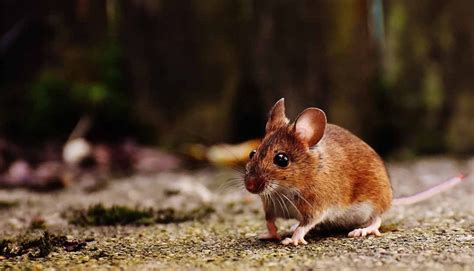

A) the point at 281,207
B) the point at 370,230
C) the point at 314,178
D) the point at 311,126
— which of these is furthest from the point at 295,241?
the point at 311,126

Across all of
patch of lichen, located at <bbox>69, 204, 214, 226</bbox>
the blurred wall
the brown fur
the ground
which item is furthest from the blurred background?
the brown fur

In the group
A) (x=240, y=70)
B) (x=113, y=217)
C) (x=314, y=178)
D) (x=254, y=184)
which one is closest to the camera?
(x=254, y=184)

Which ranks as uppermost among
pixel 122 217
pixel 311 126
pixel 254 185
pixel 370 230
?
pixel 311 126

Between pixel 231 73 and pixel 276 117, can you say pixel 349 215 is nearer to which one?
pixel 276 117

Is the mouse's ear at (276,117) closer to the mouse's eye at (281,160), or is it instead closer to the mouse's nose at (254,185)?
the mouse's eye at (281,160)

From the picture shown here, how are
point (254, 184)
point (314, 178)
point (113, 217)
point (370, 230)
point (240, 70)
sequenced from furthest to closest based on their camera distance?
1. point (240, 70)
2. point (113, 217)
3. point (370, 230)
4. point (314, 178)
5. point (254, 184)

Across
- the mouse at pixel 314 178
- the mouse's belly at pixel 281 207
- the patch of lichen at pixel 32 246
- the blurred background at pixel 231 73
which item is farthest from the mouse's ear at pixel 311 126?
the blurred background at pixel 231 73

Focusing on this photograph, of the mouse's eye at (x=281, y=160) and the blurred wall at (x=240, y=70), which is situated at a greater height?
the blurred wall at (x=240, y=70)

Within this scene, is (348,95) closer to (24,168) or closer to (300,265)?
(24,168)
